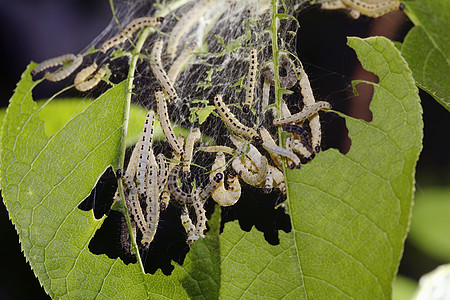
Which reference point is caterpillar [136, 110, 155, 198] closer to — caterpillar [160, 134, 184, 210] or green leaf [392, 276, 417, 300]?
caterpillar [160, 134, 184, 210]

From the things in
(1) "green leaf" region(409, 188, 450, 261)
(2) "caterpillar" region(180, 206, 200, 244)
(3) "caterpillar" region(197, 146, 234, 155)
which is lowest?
(1) "green leaf" region(409, 188, 450, 261)

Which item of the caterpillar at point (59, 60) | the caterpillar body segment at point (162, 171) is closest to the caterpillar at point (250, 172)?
the caterpillar body segment at point (162, 171)

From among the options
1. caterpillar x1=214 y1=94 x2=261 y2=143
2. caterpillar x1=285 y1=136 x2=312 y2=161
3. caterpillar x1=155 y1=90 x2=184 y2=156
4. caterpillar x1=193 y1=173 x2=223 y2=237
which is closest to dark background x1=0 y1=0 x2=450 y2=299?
caterpillar x1=285 y1=136 x2=312 y2=161

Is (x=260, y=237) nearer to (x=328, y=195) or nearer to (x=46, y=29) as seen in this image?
(x=328, y=195)

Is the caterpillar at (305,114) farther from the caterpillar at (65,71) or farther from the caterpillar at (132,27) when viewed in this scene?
the caterpillar at (65,71)

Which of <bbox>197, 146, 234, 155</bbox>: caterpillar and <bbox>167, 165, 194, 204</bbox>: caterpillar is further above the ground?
<bbox>197, 146, 234, 155</bbox>: caterpillar

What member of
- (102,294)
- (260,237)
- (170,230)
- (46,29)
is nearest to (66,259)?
(102,294)
